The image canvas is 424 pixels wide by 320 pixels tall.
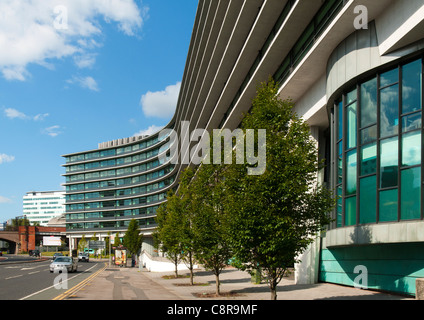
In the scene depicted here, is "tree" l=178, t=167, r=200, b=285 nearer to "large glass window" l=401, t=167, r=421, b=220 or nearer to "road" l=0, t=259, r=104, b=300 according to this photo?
"road" l=0, t=259, r=104, b=300

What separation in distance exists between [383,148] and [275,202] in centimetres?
529

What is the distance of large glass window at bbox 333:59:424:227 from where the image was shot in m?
15.4

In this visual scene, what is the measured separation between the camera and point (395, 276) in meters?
16.9

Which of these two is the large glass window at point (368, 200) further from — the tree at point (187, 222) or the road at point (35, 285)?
the road at point (35, 285)

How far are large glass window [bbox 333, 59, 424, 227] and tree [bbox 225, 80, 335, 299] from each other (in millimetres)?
1767

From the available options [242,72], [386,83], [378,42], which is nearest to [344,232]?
[386,83]

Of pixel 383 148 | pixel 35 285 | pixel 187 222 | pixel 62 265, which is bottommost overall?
pixel 62 265

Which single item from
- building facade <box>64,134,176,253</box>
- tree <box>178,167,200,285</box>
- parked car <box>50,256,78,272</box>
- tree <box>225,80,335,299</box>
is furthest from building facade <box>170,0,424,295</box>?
building facade <box>64,134,176,253</box>

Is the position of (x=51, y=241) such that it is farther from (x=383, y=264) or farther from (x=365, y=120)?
(x=365, y=120)

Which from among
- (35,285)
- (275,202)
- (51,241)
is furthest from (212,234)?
(51,241)

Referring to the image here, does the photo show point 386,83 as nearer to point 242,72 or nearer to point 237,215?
point 237,215

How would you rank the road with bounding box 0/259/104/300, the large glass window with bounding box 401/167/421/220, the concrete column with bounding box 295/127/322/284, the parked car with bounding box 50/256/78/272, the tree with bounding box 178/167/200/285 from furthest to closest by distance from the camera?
1. the parked car with bounding box 50/256/78/272
2. the tree with bounding box 178/167/200/285
3. the concrete column with bounding box 295/127/322/284
4. the road with bounding box 0/259/104/300
5. the large glass window with bounding box 401/167/421/220

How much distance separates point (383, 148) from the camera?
1655cm

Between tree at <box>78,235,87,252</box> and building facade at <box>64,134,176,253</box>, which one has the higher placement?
building facade at <box>64,134,176,253</box>
